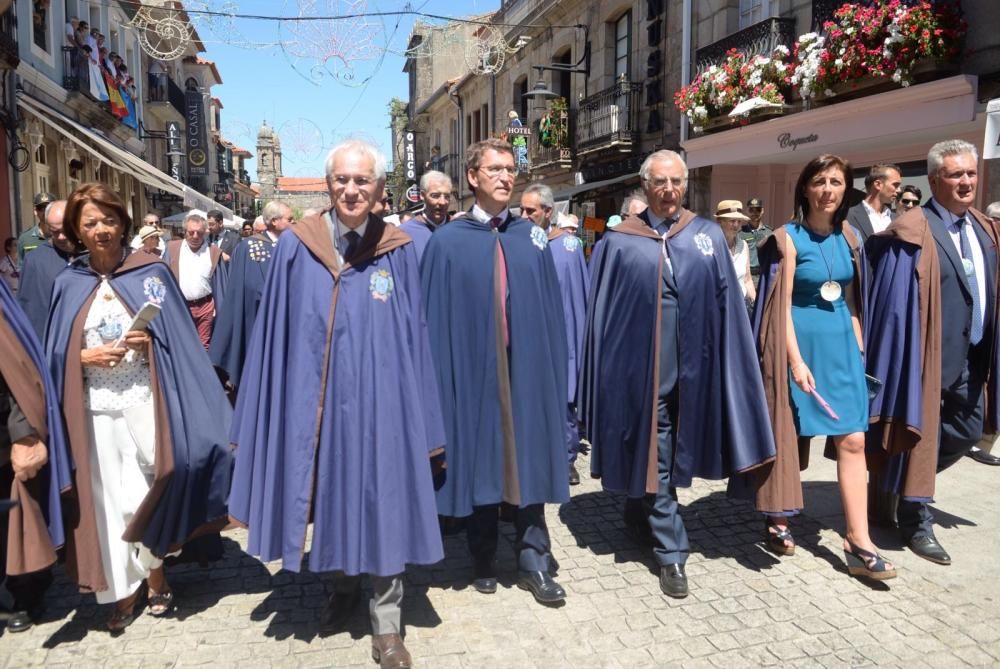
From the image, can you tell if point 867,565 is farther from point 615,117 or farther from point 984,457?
point 615,117

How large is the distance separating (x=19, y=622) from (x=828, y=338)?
389cm

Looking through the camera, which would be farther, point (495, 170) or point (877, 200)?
point (877, 200)

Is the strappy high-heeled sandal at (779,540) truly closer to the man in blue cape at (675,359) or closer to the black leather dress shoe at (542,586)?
the man in blue cape at (675,359)

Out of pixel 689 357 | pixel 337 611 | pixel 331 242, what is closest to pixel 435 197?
pixel 689 357

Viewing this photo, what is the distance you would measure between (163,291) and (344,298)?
3.05ft

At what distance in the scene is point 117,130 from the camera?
2161cm

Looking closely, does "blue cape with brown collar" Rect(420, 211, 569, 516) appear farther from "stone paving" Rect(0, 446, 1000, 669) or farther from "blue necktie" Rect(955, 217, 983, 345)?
"blue necktie" Rect(955, 217, 983, 345)

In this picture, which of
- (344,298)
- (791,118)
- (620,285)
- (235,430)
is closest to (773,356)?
(620,285)

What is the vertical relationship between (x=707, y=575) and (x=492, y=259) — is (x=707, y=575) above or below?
below

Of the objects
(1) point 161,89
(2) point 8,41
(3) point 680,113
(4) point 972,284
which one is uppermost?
(1) point 161,89

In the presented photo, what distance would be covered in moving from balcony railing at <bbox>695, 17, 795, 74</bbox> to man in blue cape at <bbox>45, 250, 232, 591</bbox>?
10551mm

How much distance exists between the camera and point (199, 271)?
705 cm

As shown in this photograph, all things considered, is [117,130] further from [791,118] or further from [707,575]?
[707,575]

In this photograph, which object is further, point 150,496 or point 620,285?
point 620,285
